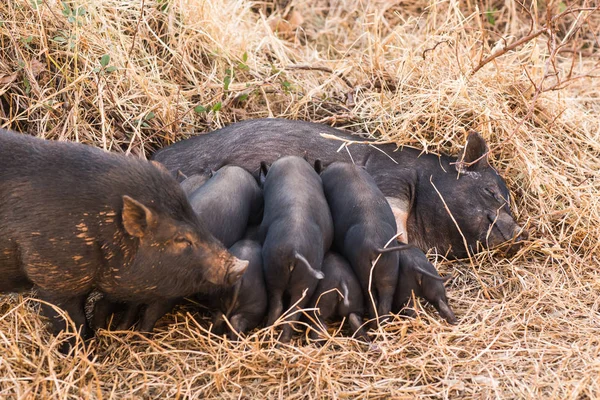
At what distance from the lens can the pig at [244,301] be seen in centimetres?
398

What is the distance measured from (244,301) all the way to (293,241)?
40 cm

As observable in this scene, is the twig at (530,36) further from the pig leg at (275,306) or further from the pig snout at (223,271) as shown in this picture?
the pig snout at (223,271)

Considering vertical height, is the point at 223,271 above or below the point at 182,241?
below

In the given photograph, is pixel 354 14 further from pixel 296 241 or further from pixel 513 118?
pixel 296 241

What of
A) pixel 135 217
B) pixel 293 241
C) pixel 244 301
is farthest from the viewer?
pixel 244 301

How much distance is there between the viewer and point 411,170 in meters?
5.33

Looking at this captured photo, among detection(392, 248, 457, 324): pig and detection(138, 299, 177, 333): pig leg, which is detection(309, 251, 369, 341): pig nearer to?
detection(392, 248, 457, 324): pig

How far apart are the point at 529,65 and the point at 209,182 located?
2.94 metres

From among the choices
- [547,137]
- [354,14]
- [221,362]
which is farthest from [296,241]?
[354,14]

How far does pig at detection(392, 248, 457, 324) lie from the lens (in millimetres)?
4242

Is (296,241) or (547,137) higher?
(296,241)

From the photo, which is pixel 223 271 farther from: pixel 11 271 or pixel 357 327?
pixel 11 271

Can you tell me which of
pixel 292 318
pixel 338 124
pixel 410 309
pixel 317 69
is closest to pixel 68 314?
pixel 292 318

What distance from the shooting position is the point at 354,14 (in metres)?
7.96
